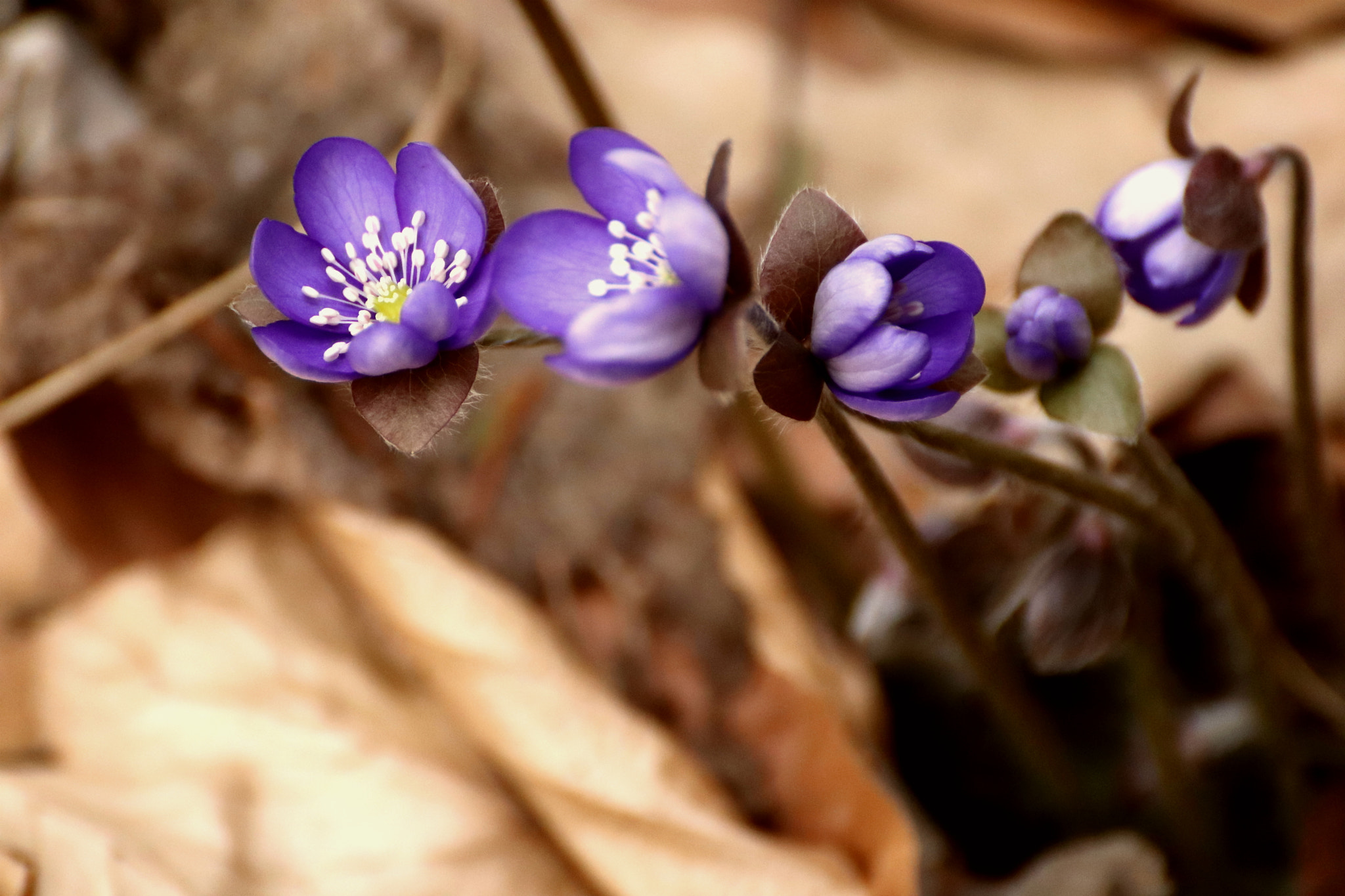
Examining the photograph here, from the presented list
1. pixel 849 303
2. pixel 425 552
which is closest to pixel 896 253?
pixel 849 303

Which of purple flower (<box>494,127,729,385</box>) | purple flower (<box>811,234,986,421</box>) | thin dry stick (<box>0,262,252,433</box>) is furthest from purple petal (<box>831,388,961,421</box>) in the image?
thin dry stick (<box>0,262,252,433</box>)

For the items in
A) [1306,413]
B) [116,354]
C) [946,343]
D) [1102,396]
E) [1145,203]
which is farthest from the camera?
[116,354]

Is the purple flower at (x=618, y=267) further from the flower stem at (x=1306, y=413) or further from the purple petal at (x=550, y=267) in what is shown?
the flower stem at (x=1306, y=413)

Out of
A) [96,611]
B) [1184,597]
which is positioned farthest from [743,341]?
[1184,597]

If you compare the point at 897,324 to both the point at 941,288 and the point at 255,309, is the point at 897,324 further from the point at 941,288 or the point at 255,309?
the point at 255,309

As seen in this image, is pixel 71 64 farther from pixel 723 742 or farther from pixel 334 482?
pixel 723 742

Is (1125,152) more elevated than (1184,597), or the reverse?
(1125,152)

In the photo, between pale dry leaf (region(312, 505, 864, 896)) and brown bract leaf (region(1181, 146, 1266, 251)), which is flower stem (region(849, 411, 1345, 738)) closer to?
brown bract leaf (region(1181, 146, 1266, 251))
